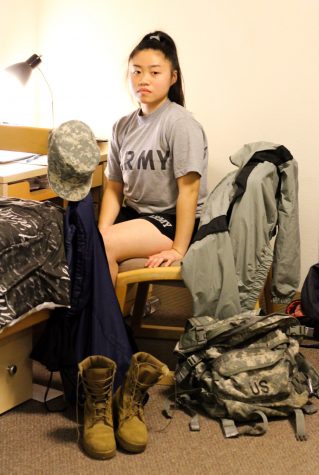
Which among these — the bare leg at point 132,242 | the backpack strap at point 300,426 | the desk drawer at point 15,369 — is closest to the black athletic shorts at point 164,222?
the bare leg at point 132,242

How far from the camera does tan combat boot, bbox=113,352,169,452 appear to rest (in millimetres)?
1986

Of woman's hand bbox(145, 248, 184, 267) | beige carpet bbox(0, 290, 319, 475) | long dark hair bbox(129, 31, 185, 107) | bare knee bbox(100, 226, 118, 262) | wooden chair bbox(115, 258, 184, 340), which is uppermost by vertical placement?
long dark hair bbox(129, 31, 185, 107)

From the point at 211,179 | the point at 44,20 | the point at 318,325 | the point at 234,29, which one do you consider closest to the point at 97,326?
the point at 318,325

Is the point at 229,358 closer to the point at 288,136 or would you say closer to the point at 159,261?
the point at 159,261

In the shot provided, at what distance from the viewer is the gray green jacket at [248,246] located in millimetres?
2283

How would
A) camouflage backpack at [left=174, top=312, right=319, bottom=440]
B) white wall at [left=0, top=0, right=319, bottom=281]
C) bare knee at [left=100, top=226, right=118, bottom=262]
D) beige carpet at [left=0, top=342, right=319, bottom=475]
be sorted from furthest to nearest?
white wall at [left=0, top=0, right=319, bottom=281]
bare knee at [left=100, top=226, right=118, bottom=262]
camouflage backpack at [left=174, top=312, right=319, bottom=440]
beige carpet at [left=0, top=342, right=319, bottom=475]

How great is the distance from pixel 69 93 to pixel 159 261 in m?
1.23

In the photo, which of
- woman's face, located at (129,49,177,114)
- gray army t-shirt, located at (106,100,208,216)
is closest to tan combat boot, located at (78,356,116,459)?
gray army t-shirt, located at (106,100,208,216)

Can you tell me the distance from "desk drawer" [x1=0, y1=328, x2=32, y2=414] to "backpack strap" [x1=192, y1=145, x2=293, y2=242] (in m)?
0.62

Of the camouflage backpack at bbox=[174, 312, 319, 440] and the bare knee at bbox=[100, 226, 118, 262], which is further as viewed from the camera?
the bare knee at bbox=[100, 226, 118, 262]

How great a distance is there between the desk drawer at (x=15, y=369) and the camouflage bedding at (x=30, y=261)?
0.62 ft

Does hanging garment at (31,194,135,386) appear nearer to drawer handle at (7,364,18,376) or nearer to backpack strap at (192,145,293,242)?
drawer handle at (7,364,18,376)

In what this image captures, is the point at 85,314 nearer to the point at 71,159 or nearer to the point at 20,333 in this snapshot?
the point at 20,333

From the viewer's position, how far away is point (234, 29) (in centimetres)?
290
